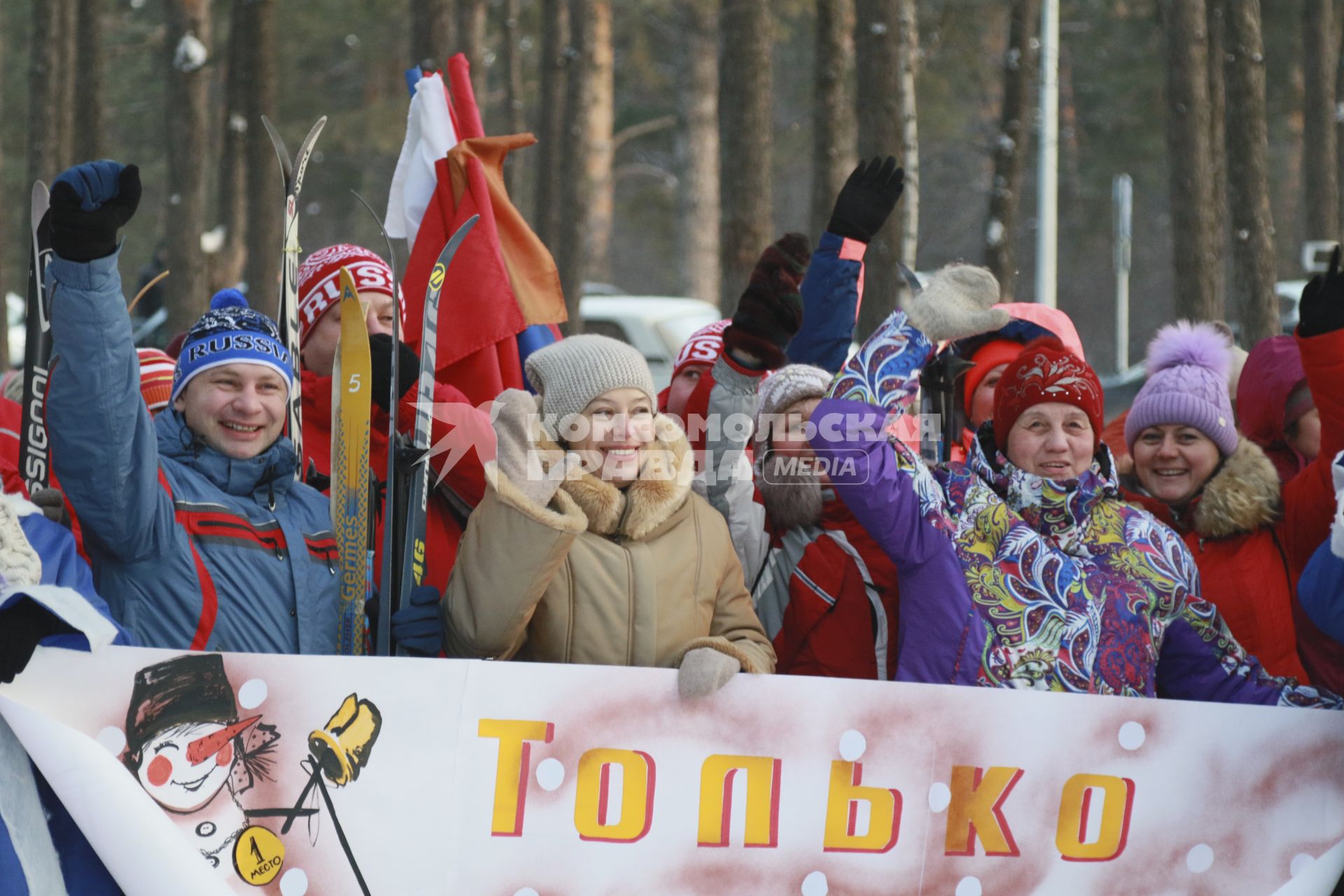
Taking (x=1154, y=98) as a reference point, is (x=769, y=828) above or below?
below

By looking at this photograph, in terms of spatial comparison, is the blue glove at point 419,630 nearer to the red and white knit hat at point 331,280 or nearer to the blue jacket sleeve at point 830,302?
the red and white knit hat at point 331,280

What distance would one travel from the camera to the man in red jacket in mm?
3844

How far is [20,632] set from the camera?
2.87m

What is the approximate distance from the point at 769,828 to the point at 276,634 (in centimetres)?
115

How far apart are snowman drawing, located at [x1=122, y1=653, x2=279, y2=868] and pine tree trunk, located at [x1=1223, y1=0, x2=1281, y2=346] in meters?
8.11

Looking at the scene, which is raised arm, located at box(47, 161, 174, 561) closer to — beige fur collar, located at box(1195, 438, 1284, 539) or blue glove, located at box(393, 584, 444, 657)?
blue glove, located at box(393, 584, 444, 657)

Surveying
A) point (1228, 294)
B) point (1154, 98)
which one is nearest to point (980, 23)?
point (1154, 98)

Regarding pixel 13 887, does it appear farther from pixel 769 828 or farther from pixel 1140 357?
pixel 1140 357

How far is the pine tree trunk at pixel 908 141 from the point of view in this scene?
9805 millimetres

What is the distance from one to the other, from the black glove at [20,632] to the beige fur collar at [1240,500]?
9.15 ft

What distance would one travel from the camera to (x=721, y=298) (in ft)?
28.7

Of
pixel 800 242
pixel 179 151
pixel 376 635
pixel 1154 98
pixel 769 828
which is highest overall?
pixel 1154 98

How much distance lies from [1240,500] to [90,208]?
2.83 meters

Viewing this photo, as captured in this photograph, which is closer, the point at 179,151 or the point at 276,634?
the point at 276,634
